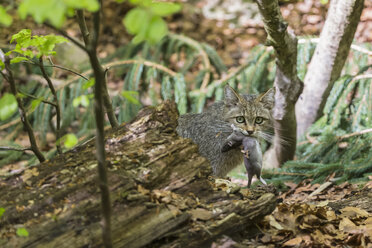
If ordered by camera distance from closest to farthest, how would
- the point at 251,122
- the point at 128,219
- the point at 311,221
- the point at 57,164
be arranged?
the point at 128,219 < the point at 57,164 < the point at 311,221 < the point at 251,122

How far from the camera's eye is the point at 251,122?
3746 millimetres

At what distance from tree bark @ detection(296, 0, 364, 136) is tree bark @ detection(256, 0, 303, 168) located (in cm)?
56

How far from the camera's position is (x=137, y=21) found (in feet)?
4.54

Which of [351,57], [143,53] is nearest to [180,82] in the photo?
[143,53]

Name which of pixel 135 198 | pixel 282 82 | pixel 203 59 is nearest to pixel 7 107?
pixel 135 198

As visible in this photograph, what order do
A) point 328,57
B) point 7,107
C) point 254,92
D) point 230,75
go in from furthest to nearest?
point 230,75
point 254,92
point 328,57
point 7,107

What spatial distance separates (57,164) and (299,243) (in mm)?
1669

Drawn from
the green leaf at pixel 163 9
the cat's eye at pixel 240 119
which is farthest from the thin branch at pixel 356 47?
the green leaf at pixel 163 9

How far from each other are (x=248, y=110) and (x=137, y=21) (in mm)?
2548

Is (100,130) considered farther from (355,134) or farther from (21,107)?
(355,134)

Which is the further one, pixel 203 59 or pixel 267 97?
pixel 203 59

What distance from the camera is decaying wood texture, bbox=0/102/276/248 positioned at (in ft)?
7.08

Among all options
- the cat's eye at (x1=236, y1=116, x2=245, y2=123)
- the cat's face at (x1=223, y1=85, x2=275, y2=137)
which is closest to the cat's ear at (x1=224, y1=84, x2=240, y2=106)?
the cat's face at (x1=223, y1=85, x2=275, y2=137)

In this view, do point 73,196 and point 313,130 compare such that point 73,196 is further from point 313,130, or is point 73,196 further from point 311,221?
point 313,130
